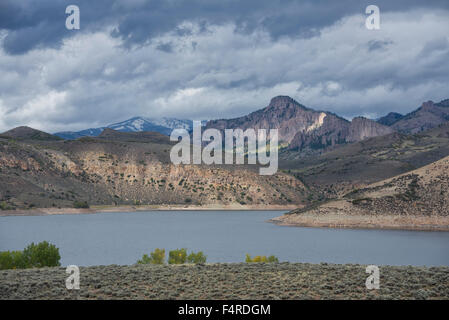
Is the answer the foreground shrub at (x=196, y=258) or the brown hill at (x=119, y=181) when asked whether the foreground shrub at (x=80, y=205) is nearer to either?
the brown hill at (x=119, y=181)

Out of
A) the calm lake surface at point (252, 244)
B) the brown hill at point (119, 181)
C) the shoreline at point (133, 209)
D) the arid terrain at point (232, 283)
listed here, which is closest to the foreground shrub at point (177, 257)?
the arid terrain at point (232, 283)

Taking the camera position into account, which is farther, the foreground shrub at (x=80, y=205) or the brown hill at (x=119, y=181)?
the brown hill at (x=119, y=181)

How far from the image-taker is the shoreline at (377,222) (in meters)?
97.4

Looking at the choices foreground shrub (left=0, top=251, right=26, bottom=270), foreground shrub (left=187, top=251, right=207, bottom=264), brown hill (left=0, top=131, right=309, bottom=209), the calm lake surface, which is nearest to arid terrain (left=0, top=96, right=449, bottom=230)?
brown hill (left=0, top=131, right=309, bottom=209)

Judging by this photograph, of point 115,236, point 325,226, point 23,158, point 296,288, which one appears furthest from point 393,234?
point 23,158

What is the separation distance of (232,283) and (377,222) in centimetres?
8181

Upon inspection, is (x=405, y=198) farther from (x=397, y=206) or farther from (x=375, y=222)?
(x=375, y=222)

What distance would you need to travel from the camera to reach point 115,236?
88062 millimetres

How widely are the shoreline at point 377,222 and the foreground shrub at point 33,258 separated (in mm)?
73772

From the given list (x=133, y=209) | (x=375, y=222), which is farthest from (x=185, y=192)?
(x=375, y=222)

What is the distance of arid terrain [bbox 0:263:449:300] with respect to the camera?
2202cm

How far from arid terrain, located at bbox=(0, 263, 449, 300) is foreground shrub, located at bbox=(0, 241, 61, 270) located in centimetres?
904
